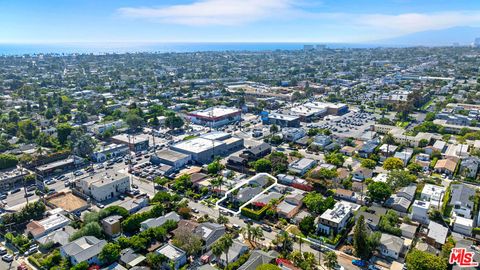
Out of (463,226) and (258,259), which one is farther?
(463,226)

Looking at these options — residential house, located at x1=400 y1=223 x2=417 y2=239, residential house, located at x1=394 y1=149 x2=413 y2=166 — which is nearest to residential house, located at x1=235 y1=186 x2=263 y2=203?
residential house, located at x1=400 y1=223 x2=417 y2=239

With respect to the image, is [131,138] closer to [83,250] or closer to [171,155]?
[171,155]

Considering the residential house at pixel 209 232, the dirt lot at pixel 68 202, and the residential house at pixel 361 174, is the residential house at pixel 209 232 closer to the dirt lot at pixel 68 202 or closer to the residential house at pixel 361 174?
the dirt lot at pixel 68 202

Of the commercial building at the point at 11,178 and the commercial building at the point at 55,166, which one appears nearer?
the commercial building at the point at 11,178

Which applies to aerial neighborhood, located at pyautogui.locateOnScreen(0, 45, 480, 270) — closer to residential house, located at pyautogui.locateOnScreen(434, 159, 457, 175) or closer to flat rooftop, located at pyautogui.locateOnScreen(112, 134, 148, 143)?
residential house, located at pyautogui.locateOnScreen(434, 159, 457, 175)

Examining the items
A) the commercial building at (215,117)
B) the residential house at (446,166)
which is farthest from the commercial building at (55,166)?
the residential house at (446,166)

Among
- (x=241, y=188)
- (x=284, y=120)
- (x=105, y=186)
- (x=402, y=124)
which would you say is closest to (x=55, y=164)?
(x=105, y=186)

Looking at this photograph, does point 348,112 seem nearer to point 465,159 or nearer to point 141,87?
point 465,159
